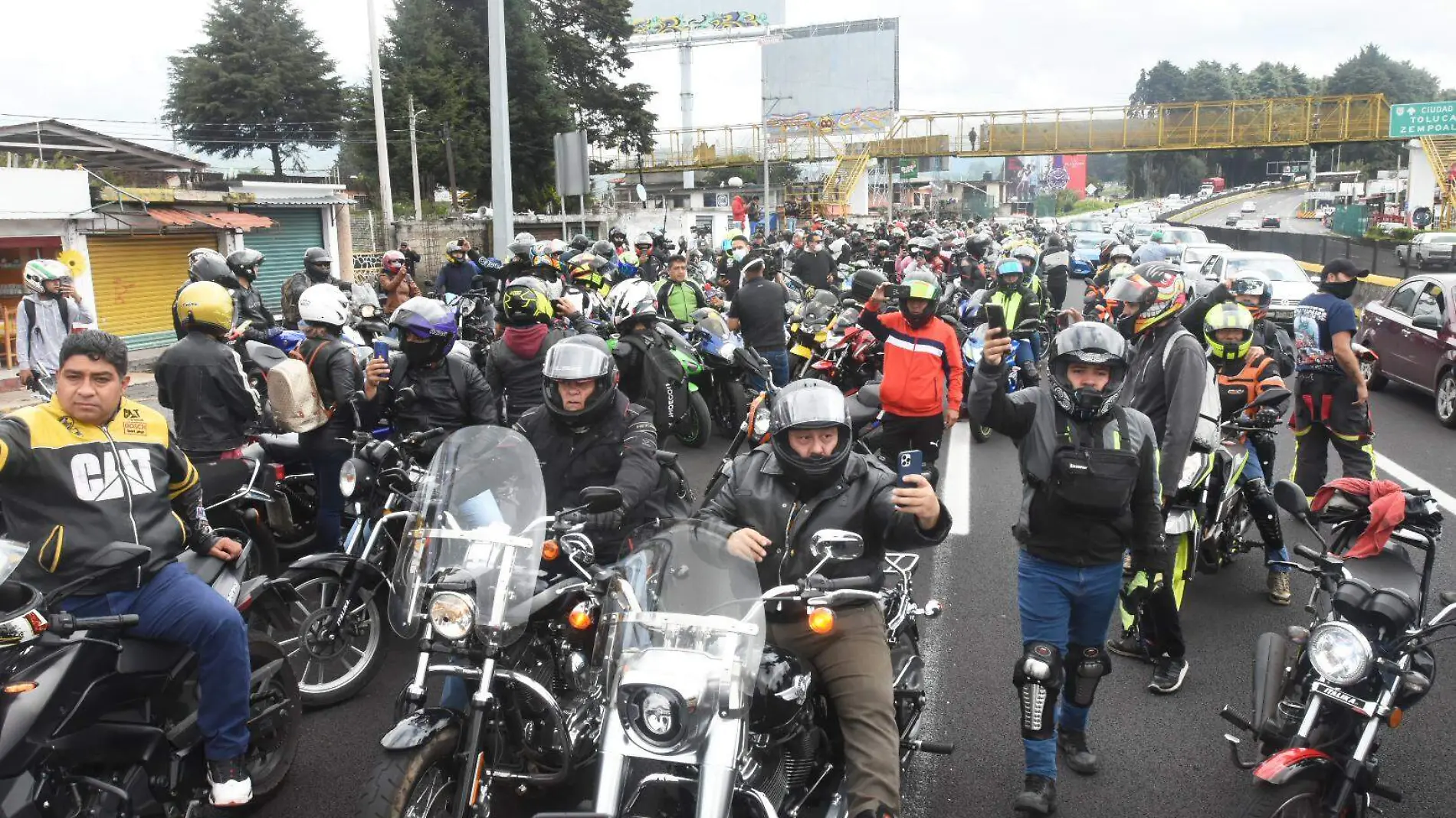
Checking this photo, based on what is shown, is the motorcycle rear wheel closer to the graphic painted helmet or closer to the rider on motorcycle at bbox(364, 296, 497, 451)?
the graphic painted helmet

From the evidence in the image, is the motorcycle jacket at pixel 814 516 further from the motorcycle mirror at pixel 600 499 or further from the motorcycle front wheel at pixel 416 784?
the motorcycle front wheel at pixel 416 784

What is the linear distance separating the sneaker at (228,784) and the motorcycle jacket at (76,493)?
704 millimetres

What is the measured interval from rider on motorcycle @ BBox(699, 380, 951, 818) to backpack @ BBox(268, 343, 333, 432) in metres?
3.09

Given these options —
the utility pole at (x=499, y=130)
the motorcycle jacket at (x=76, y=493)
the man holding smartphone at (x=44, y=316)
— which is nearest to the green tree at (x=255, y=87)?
the utility pole at (x=499, y=130)

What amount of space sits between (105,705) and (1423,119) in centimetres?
4352

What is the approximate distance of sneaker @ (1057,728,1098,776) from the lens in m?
4.53

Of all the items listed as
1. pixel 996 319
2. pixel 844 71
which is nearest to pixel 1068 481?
pixel 996 319

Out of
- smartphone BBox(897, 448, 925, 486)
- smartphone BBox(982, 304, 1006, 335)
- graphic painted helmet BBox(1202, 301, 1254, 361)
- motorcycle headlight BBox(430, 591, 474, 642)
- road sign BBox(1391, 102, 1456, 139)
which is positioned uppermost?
road sign BBox(1391, 102, 1456, 139)

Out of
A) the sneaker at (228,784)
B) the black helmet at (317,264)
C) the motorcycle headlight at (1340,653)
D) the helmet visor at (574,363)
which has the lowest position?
the sneaker at (228,784)

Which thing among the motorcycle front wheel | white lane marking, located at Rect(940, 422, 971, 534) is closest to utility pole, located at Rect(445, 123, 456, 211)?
white lane marking, located at Rect(940, 422, 971, 534)

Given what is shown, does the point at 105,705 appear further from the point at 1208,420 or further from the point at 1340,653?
the point at 1208,420

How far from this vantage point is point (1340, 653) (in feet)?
11.7

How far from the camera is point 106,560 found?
3.38m

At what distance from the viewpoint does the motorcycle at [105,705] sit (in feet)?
10.3
